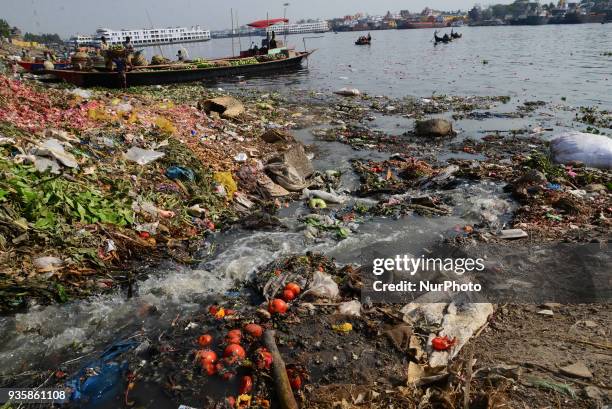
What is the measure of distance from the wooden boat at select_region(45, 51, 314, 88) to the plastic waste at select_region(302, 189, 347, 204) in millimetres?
14034

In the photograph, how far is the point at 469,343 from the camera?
3.34m

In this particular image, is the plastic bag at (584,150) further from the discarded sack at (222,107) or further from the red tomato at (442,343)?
the discarded sack at (222,107)

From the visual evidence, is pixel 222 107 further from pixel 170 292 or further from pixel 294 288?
pixel 294 288

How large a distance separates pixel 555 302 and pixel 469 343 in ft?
4.21

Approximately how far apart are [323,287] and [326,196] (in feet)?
9.94

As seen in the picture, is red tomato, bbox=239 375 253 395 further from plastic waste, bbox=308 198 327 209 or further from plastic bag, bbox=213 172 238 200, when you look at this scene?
plastic bag, bbox=213 172 238 200

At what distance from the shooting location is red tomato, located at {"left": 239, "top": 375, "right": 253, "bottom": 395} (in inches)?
118

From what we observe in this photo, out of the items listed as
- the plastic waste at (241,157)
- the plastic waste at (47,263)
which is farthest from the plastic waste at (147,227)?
the plastic waste at (241,157)

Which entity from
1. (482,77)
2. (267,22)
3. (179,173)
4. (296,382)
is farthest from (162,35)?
(296,382)

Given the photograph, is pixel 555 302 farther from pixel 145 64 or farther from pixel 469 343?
pixel 145 64

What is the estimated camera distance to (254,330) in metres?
3.48

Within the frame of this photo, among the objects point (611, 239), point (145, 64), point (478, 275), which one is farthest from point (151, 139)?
point (145, 64)

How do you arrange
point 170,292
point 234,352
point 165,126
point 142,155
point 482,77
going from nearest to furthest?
point 234,352
point 170,292
point 142,155
point 165,126
point 482,77

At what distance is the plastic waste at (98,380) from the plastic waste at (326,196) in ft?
14.0
